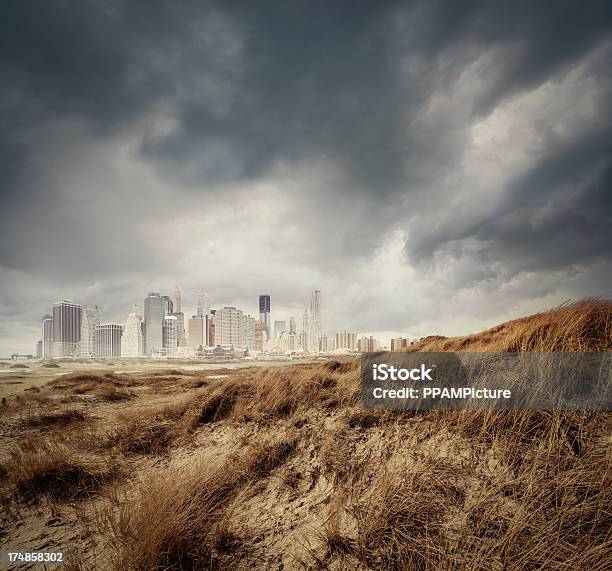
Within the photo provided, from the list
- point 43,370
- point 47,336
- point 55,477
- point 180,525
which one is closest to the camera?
point 180,525

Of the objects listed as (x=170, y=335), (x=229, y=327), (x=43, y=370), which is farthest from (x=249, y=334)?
(x=43, y=370)

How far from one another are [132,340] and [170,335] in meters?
15.7

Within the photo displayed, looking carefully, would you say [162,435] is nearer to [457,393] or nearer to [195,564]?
[195,564]

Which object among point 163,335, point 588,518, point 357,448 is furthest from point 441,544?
point 163,335

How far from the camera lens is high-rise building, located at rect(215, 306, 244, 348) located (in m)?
165

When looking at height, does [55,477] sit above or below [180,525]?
below

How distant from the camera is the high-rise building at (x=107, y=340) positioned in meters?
135

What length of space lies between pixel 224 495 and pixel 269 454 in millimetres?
963

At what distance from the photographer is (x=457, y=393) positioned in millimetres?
5418

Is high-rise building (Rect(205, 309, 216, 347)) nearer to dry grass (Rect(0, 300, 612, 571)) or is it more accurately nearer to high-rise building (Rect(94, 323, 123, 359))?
high-rise building (Rect(94, 323, 123, 359))

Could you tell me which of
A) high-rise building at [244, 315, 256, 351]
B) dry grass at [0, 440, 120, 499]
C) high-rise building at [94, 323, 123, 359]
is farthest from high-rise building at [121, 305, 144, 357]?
dry grass at [0, 440, 120, 499]

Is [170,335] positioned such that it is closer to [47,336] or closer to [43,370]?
[47,336]

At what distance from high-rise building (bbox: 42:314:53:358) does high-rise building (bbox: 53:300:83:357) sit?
1391 millimetres

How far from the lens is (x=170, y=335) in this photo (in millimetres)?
146125
